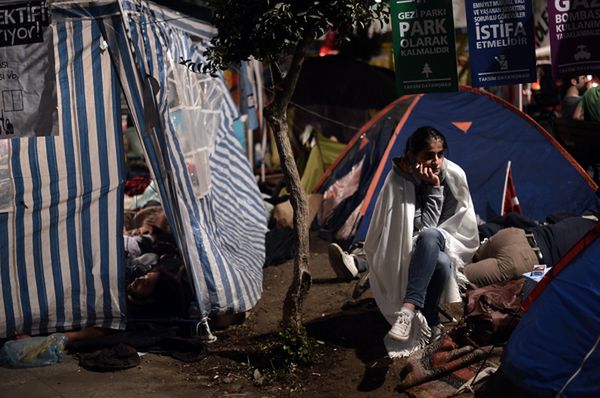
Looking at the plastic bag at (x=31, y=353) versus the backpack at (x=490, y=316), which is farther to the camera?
the plastic bag at (x=31, y=353)

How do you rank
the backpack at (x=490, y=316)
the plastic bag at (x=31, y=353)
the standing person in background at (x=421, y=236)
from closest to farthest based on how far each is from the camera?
1. the backpack at (x=490, y=316)
2. the standing person in background at (x=421, y=236)
3. the plastic bag at (x=31, y=353)

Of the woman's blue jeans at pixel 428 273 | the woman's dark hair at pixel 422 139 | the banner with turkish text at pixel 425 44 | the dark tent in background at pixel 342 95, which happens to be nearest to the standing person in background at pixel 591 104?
the banner with turkish text at pixel 425 44

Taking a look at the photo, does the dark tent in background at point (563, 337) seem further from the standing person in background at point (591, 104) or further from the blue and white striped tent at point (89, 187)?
the standing person in background at point (591, 104)

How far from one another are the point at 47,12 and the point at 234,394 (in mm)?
3040

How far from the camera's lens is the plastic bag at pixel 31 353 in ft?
20.5

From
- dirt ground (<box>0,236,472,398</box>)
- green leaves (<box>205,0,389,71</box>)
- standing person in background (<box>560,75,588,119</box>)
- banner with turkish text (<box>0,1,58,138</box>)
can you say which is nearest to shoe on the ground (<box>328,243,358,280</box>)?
dirt ground (<box>0,236,472,398</box>)

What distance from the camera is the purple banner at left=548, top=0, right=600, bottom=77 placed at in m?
6.25

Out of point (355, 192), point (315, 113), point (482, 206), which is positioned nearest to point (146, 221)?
point (355, 192)

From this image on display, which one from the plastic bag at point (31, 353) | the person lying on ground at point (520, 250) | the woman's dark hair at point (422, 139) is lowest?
the plastic bag at point (31, 353)

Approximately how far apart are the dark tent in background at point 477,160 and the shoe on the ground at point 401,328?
3150 mm

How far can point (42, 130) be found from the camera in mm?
6547

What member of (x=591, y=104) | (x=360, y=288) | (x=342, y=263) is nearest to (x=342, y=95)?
(x=591, y=104)

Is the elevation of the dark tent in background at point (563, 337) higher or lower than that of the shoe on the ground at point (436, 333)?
higher

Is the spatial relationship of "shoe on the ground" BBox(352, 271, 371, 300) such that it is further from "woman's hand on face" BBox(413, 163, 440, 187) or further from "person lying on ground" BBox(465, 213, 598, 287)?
"woman's hand on face" BBox(413, 163, 440, 187)
